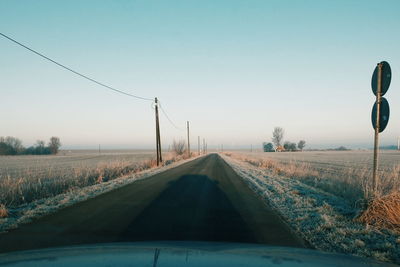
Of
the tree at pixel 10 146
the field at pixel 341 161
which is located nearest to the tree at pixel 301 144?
the field at pixel 341 161

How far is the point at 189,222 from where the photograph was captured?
6.22 metres

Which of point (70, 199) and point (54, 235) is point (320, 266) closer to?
point (54, 235)

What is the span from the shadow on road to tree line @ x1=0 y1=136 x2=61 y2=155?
12018 centimetres

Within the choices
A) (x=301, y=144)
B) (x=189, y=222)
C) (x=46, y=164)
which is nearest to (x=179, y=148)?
(x=46, y=164)

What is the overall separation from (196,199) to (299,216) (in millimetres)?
3329

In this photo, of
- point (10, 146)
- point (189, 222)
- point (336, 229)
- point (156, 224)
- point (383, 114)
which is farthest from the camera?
point (10, 146)

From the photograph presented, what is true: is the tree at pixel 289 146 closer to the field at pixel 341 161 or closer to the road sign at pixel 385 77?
the field at pixel 341 161

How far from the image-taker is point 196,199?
9227mm

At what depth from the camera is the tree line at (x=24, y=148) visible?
4227 inches

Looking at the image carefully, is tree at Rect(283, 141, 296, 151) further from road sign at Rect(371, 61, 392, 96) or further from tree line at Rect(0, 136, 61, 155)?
road sign at Rect(371, 61, 392, 96)

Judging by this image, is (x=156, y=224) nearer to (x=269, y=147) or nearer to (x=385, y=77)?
(x=385, y=77)

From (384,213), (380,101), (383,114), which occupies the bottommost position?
(384,213)

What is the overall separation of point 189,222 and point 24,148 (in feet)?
430

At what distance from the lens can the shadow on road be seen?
512 centimetres
